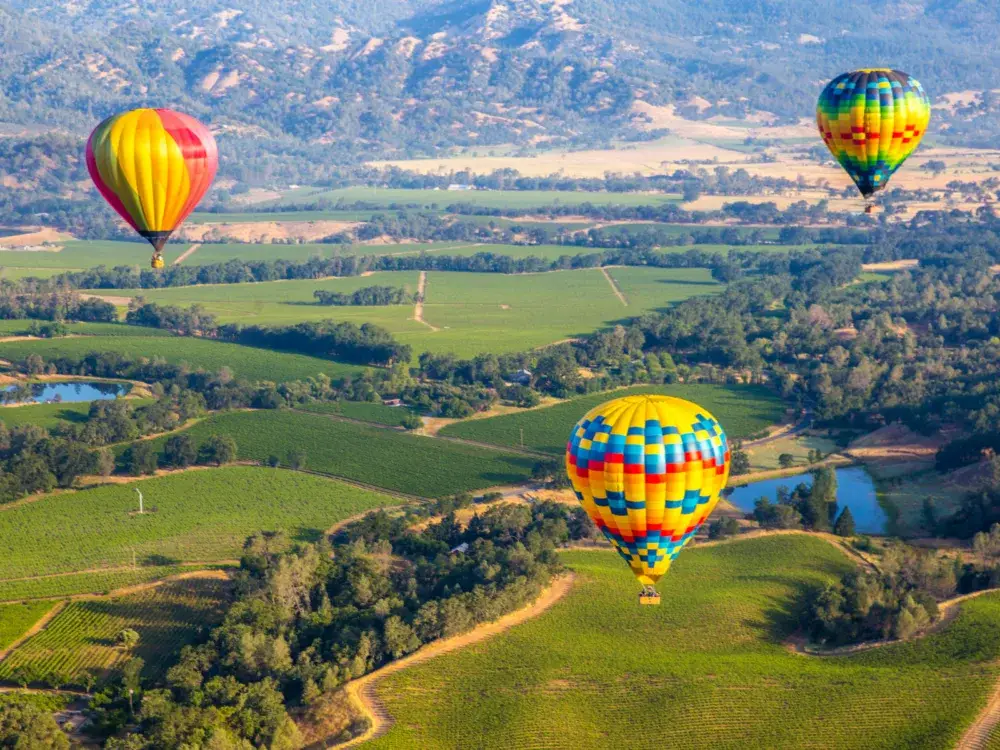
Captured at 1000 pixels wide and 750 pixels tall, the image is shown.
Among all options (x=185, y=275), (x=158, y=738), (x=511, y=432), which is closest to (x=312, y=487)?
(x=511, y=432)

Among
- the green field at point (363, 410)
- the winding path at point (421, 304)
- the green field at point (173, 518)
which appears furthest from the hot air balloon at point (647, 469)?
the winding path at point (421, 304)

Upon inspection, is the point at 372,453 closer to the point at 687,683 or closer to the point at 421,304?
the point at 687,683

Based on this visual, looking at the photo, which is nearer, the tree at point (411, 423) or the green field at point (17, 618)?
the green field at point (17, 618)

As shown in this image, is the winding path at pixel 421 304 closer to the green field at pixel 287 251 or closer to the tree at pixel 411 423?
the green field at pixel 287 251

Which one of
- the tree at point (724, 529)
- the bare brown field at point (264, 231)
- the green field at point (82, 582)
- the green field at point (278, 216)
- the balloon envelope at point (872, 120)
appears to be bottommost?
the green field at point (82, 582)

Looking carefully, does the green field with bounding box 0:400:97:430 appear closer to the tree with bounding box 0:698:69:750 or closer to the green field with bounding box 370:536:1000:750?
the tree with bounding box 0:698:69:750
